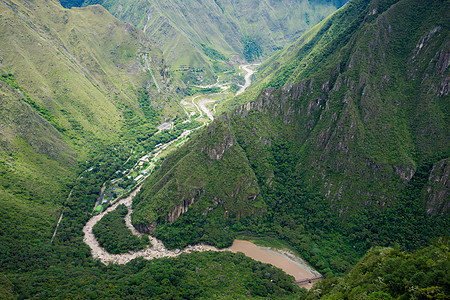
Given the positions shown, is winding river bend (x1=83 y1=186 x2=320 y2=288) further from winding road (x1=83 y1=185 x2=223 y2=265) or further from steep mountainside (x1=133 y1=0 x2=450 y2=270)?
steep mountainside (x1=133 y1=0 x2=450 y2=270)

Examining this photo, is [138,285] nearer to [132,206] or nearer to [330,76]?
[132,206]

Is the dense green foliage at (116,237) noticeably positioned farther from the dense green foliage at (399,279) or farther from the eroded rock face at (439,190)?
the eroded rock face at (439,190)

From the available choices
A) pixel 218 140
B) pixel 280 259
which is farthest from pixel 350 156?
pixel 218 140

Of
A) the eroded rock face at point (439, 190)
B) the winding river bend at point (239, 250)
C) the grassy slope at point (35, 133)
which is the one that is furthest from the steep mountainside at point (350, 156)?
the grassy slope at point (35, 133)

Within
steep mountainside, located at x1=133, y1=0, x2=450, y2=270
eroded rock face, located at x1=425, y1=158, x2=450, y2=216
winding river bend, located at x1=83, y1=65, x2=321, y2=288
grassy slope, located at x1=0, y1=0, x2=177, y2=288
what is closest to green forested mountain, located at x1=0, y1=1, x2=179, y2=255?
grassy slope, located at x1=0, y1=0, x2=177, y2=288

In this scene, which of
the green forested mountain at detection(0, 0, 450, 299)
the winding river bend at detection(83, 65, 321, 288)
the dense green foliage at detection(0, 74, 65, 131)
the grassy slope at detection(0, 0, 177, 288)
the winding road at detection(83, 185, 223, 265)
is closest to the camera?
the green forested mountain at detection(0, 0, 450, 299)

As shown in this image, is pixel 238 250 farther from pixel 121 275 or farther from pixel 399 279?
pixel 399 279
